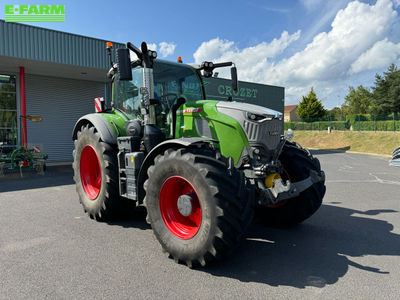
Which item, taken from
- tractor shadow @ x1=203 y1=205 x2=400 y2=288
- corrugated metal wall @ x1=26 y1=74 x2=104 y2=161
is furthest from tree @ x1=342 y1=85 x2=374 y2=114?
tractor shadow @ x1=203 y1=205 x2=400 y2=288

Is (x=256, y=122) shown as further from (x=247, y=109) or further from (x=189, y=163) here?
(x=189, y=163)

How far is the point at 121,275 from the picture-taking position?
312cm

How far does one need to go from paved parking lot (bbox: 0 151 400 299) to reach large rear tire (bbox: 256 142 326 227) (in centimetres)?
23

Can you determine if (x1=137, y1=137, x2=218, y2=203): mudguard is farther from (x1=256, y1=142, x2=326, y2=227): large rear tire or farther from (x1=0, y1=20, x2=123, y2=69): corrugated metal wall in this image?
(x1=0, y1=20, x2=123, y2=69): corrugated metal wall

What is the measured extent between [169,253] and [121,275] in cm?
57

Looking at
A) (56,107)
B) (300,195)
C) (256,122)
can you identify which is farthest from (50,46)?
(300,195)

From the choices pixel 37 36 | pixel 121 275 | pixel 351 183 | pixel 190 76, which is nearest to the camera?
pixel 121 275

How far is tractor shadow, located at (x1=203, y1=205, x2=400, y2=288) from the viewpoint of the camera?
3.12 meters

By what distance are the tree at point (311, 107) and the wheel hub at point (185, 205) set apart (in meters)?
50.4

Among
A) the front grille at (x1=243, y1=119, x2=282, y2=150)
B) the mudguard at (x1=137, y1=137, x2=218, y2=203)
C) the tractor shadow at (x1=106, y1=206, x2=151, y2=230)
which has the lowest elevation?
the tractor shadow at (x1=106, y1=206, x2=151, y2=230)

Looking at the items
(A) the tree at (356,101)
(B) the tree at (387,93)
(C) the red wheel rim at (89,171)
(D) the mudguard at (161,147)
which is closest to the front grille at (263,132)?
(D) the mudguard at (161,147)

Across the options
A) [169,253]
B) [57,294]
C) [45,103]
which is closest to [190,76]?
[169,253]

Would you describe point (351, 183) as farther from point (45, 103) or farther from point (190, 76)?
point (45, 103)

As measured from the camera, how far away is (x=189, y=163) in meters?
3.22
